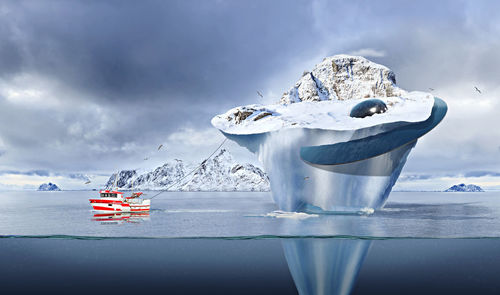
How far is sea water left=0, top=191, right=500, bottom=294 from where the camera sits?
14.6 metres

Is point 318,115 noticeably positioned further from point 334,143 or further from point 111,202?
point 111,202

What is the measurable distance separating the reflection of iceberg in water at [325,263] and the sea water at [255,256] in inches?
2.0

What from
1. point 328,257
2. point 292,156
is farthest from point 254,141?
point 328,257

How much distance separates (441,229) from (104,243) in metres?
16.8

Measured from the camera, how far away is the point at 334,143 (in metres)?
18.3

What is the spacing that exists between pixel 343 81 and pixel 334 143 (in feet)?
76.9

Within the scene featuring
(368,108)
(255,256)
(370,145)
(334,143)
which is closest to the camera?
(334,143)

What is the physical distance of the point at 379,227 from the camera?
1572 centimetres

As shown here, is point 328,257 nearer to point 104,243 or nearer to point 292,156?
point 292,156

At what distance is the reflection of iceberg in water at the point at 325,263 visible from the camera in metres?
12.4

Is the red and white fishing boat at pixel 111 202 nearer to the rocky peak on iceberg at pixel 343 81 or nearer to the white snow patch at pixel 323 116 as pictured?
Answer: the white snow patch at pixel 323 116

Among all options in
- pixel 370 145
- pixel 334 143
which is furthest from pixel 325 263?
pixel 370 145

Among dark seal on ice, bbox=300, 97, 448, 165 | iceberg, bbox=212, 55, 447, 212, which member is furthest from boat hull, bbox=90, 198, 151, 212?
dark seal on ice, bbox=300, 97, 448, 165

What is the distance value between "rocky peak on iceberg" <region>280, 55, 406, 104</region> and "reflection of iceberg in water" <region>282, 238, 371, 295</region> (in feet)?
64.7
